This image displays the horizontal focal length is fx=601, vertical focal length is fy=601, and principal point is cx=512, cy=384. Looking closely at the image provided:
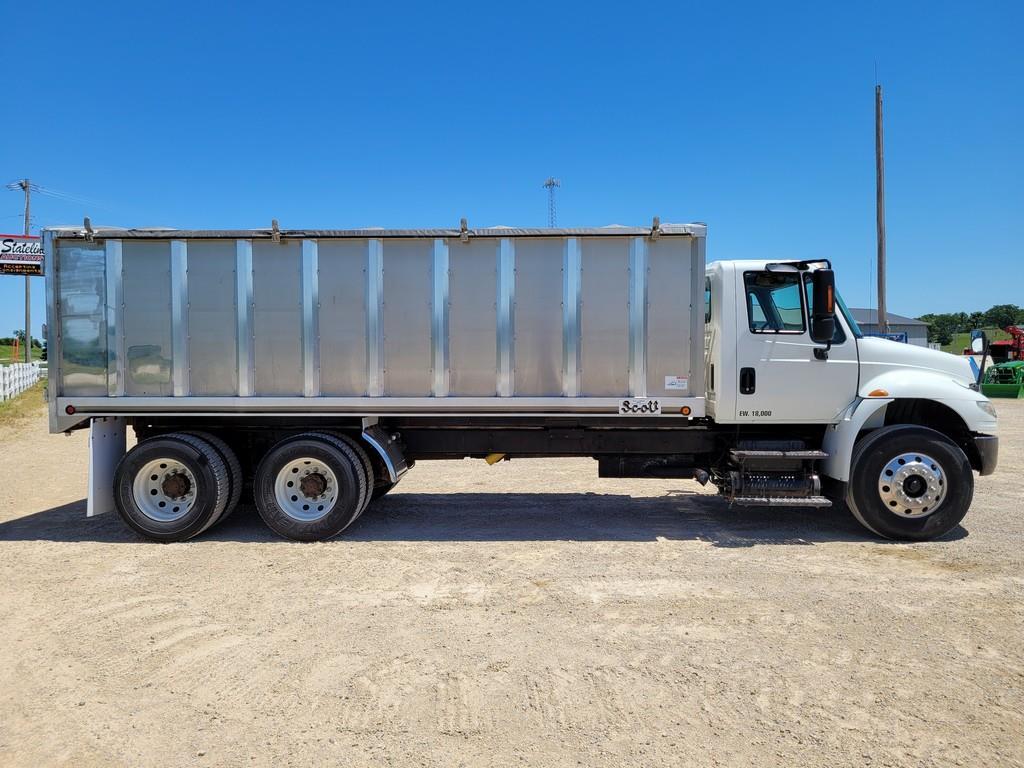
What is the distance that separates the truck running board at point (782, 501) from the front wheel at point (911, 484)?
34 centimetres

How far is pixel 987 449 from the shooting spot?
19.5 feet

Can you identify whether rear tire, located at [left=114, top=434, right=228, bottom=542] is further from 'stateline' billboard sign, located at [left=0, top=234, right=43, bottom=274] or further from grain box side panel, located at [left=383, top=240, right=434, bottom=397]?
'stateline' billboard sign, located at [left=0, top=234, right=43, bottom=274]

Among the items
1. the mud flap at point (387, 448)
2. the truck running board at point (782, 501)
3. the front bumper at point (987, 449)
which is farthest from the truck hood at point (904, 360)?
the mud flap at point (387, 448)

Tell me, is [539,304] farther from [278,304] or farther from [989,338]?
[989,338]

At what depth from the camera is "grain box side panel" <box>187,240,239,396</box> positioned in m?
5.95

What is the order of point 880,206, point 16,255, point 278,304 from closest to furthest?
1. point 278,304
2. point 880,206
3. point 16,255

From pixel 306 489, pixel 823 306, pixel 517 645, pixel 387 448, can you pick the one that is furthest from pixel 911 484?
pixel 306 489

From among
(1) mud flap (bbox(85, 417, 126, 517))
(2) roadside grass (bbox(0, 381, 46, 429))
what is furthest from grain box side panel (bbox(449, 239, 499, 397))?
(2) roadside grass (bbox(0, 381, 46, 429))

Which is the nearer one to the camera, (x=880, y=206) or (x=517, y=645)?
(x=517, y=645)

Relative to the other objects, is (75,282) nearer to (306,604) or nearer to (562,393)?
(306,604)

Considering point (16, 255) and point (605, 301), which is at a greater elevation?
point (16, 255)

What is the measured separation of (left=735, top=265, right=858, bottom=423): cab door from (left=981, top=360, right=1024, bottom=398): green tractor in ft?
73.6

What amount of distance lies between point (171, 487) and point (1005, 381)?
3049 centimetres

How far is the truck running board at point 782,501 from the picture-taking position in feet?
19.2
